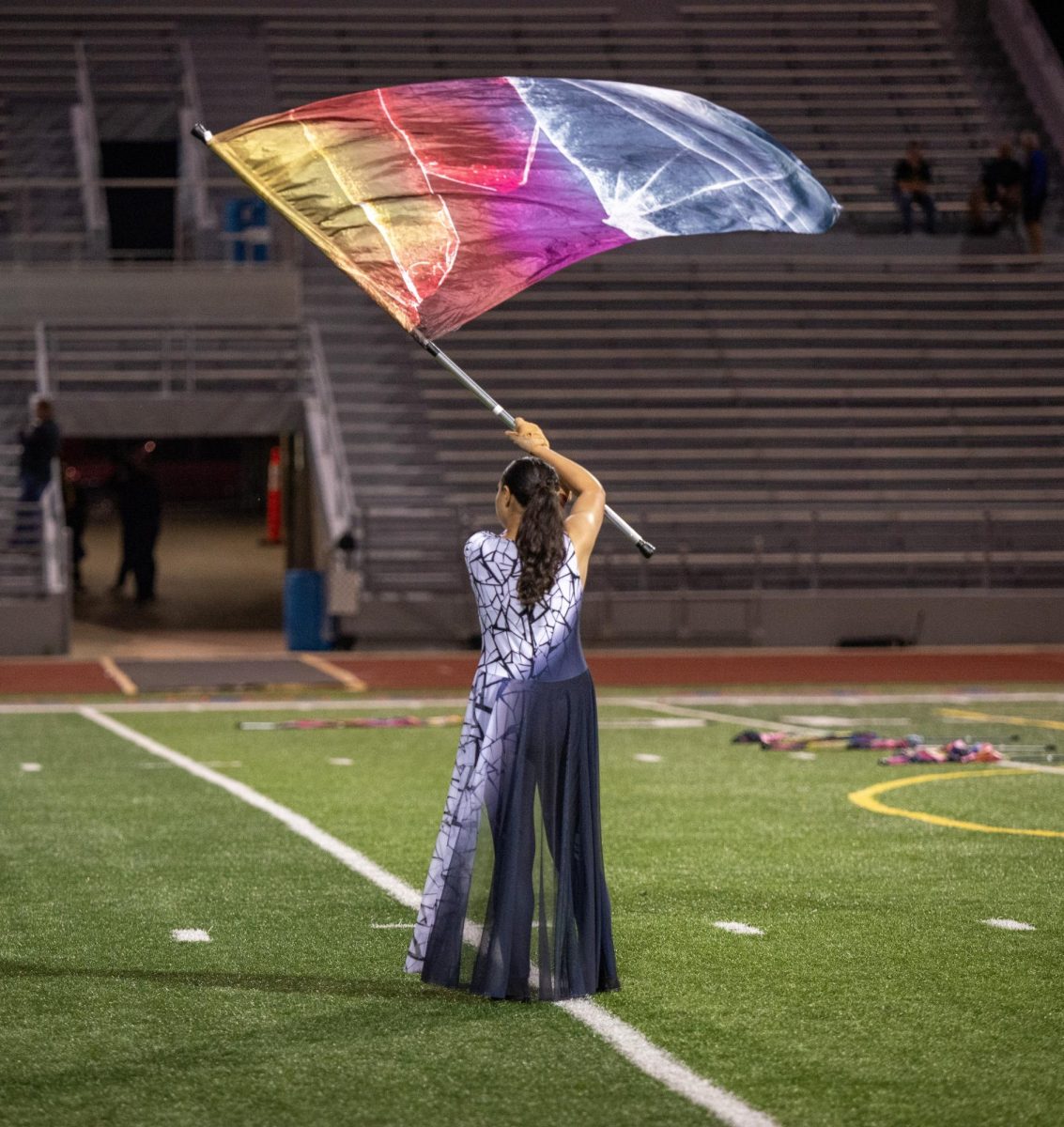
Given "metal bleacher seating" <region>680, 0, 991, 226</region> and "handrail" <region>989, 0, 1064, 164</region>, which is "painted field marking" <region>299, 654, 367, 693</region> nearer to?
"metal bleacher seating" <region>680, 0, 991, 226</region>

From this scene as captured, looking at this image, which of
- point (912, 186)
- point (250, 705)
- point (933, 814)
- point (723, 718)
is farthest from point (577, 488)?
point (912, 186)

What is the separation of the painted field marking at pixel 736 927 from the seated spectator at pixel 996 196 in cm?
2230

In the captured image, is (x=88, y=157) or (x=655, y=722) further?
(x=88, y=157)

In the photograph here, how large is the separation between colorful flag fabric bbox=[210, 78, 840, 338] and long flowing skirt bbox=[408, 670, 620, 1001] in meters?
1.55

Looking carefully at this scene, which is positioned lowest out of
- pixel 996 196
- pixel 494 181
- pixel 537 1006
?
pixel 537 1006

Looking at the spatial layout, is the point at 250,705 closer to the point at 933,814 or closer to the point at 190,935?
the point at 933,814

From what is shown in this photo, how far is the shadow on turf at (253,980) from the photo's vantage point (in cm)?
577

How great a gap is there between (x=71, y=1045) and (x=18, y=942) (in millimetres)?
1409

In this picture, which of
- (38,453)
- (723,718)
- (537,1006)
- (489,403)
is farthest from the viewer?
(38,453)

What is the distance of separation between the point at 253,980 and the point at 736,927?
5.66 ft

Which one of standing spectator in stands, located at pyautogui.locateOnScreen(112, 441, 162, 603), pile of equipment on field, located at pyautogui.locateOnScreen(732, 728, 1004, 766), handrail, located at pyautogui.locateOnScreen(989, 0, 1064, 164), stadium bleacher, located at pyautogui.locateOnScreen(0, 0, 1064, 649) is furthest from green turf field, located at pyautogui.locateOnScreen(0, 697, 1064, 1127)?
handrail, located at pyautogui.locateOnScreen(989, 0, 1064, 164)

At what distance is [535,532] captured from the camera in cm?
570

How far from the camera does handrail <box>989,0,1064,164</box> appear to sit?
3116cm

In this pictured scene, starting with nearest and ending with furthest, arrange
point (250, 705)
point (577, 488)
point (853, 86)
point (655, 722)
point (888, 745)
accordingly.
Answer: point (577, 488), point (888, 745), point (655, 722), point (250, 705), point (853, 86)
